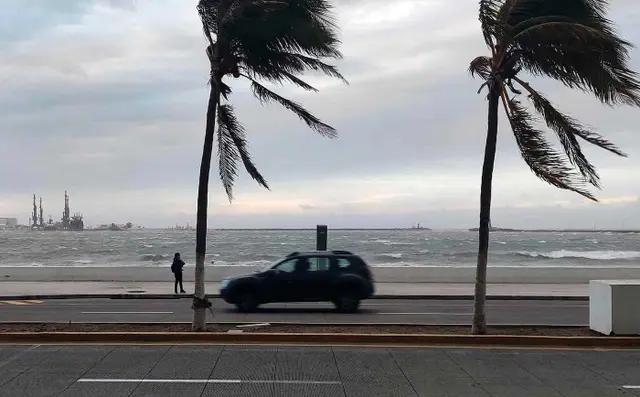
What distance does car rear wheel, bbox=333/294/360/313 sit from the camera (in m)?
17.0

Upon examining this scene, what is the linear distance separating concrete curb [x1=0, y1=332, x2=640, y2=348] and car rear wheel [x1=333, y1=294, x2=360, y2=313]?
5833mm

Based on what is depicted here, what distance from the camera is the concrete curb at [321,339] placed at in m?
11.0

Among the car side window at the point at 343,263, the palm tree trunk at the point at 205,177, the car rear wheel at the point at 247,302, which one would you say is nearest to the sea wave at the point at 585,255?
the car side window at the point at 343,263

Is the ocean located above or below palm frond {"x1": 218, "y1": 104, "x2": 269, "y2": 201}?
below

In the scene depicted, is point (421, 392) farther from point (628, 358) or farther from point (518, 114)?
point (518, 114)

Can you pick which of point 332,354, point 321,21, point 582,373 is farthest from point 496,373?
point 321,21

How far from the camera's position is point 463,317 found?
1582 centimetres

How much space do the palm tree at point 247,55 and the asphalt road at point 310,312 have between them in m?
3.42

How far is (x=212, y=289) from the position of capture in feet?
76.0

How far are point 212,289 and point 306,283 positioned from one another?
7.02 meters

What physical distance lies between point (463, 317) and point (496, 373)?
706 centimetres

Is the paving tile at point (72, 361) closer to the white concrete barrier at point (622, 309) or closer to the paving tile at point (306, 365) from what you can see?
the paving tile at point (306, 365)

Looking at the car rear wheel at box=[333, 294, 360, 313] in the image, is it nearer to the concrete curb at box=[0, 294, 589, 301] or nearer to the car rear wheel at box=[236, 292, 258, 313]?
the car rear wheel at box=[236, 292, 258, 313]

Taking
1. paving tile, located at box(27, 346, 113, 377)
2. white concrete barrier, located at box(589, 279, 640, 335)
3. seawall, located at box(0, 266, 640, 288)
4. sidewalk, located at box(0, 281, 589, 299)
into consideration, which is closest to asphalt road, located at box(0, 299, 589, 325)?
sidewalk, located at box(0, 281, 589, 299)
